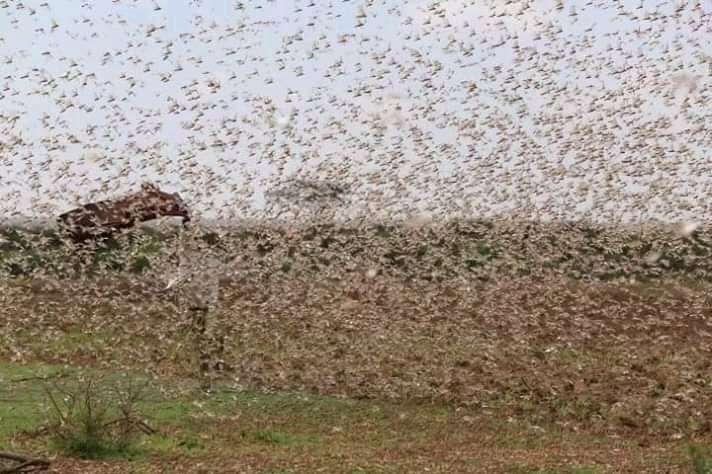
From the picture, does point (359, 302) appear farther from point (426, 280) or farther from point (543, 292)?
point (543, 292)

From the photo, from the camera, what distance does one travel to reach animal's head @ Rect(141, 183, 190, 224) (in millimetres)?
22797

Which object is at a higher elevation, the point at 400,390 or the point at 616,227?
the point at 616,227

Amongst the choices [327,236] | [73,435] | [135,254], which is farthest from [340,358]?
[73,435]

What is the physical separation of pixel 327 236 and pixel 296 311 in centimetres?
196

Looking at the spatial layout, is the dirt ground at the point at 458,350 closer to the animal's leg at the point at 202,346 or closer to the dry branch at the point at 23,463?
the animal's leg at the point at 202,346

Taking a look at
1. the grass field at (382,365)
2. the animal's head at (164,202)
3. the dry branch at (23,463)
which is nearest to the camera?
the dry branch at (23,463)

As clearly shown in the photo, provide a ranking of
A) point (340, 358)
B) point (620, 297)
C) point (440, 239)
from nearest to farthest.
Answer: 1. point (340, 358)
2. point (440, 239)
3. point (620, 297)

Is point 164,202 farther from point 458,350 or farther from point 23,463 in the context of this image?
point 23,463

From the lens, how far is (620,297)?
921 inches

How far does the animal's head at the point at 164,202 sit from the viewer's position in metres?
22.8

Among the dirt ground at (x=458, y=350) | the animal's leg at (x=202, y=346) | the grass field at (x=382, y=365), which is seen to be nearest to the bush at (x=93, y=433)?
the grass field at (x=382, y=365)

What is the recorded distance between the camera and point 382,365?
17609 mm

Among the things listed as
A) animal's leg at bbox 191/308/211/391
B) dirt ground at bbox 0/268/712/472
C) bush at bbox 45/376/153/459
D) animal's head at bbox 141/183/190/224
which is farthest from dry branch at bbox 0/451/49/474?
animal's head at bbox 141/183/190/224

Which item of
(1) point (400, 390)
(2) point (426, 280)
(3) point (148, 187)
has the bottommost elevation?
(1) point (400, 390)
